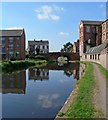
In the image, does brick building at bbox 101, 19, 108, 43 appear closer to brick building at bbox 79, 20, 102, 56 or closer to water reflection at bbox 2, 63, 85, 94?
brick building at bbox 79, 20, 102, 56

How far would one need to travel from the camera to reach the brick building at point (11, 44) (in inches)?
3775

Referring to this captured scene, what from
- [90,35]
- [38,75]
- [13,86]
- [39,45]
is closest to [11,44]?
[90,35]

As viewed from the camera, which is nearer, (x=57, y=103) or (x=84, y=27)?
(x=57, y=103)

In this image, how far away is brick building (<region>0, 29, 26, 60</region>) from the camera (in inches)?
3775

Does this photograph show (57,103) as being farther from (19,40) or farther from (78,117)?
(19,40)

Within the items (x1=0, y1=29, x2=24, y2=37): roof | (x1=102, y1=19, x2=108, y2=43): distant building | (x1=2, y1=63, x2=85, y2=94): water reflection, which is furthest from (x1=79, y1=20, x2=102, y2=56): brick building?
(x1=2, y1=63, x2=85, y2=94): water reflection

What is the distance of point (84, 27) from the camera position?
341ft

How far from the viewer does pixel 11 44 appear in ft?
→ 318

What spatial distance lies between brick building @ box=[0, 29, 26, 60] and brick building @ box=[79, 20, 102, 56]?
78.2ft

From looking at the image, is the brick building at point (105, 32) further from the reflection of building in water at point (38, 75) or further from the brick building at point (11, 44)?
the reflection of building in water at point (38, 75)

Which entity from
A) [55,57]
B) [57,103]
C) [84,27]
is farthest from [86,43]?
[57,103]

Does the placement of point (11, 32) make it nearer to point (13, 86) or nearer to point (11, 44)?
point (11, 44)

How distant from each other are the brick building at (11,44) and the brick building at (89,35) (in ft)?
78.2

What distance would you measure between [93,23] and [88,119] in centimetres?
10024
